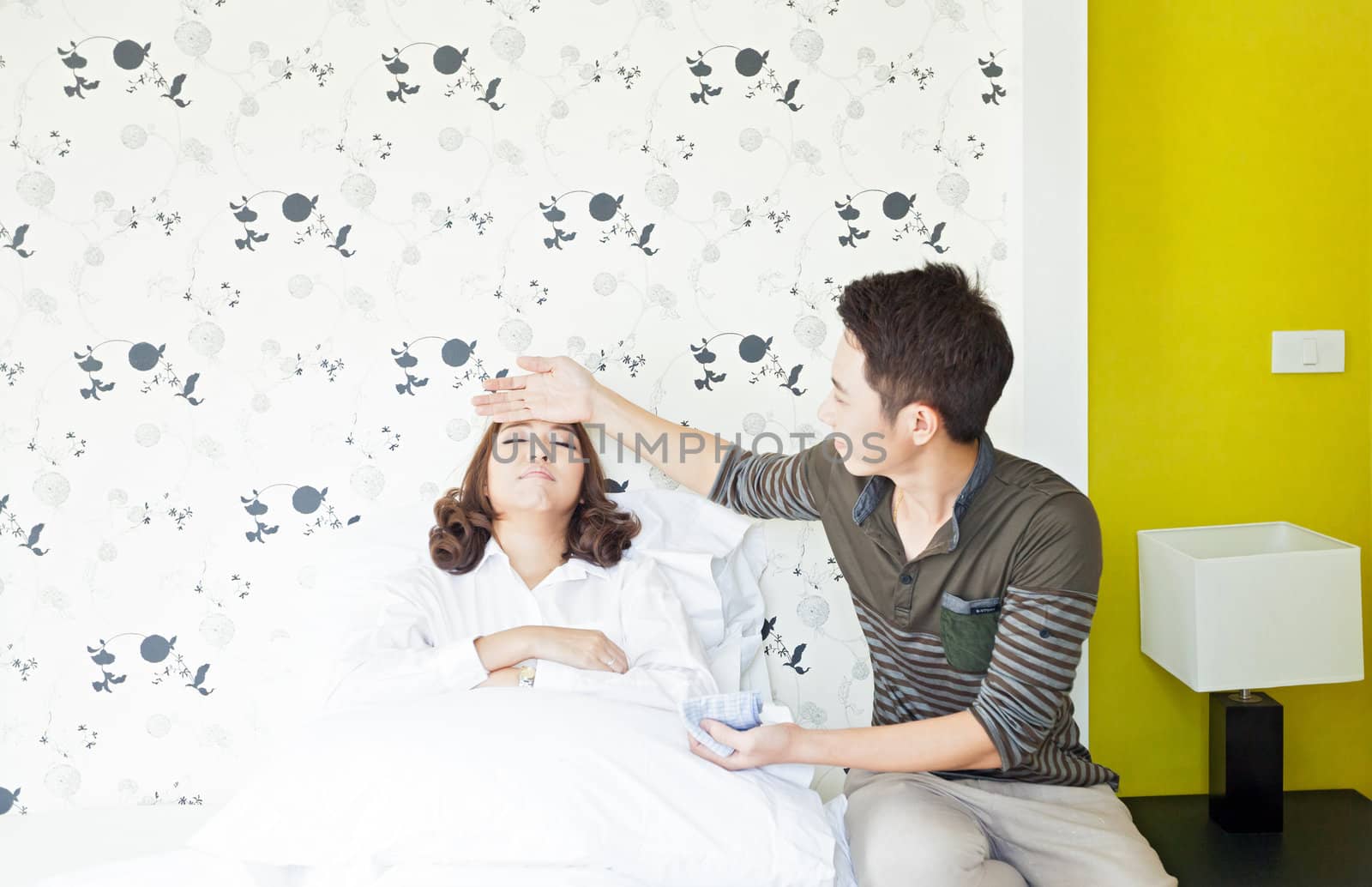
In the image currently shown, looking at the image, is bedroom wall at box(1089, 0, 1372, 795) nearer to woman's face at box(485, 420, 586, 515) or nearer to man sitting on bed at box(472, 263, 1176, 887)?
man sitting on bed at box(472, 263, 1176, 887)

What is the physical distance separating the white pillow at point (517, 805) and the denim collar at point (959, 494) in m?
0.46

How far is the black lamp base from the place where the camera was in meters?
1.89

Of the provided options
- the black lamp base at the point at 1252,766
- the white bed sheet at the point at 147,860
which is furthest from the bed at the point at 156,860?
the black lamp base at the point at 1252,766

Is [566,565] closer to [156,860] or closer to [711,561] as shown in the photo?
[711,561]

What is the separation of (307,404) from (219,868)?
35.0 inches

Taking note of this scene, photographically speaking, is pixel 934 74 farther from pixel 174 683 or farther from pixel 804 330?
pixel 174 683

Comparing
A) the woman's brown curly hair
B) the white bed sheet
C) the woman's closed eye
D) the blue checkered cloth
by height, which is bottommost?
the white bed sheet

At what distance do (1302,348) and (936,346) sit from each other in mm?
1236

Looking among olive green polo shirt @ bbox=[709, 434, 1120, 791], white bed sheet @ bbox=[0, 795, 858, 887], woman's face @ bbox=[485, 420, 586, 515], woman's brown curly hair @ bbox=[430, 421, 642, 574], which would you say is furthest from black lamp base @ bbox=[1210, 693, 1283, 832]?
woman's face @ bbox=[485, 420, 586, 515]

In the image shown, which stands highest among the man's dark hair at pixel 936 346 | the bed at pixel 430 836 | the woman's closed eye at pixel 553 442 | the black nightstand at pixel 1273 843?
the man's dark hair at pixel 936 346

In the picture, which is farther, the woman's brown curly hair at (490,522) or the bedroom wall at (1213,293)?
the bedroom wall at (1213,293)

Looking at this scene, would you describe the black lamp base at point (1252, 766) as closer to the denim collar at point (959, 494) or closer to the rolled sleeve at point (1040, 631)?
the rolled sleeve at point (1040, 631)

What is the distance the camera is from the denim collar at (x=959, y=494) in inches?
56.3

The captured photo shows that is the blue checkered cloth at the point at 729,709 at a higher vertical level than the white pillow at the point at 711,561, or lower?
lower
